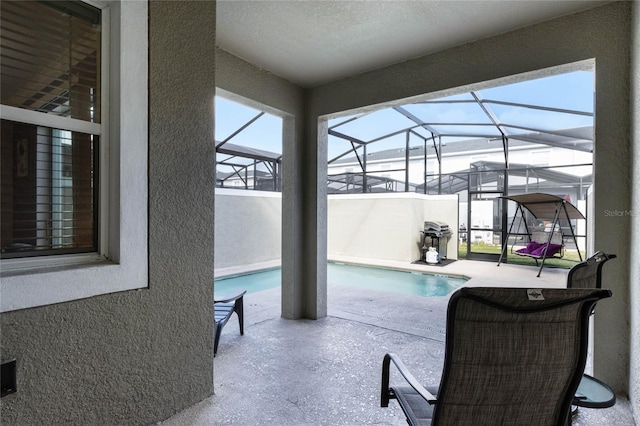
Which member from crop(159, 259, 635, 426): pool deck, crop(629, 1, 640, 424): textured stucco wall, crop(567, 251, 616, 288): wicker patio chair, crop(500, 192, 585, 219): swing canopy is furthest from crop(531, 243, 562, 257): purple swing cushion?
crop(567, 251, 616, 288): wicker patio chair

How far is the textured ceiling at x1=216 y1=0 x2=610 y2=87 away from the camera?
8.05 feet

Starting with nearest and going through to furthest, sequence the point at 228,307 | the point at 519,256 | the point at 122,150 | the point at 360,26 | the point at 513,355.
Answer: the point at 513,355
the point at 122,150
the point at 360,26
the point at 228,307
the point at 519,256

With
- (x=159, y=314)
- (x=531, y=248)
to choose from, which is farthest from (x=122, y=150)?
(x=531, y=248)

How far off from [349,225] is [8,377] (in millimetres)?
9928

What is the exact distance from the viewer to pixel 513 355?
1.15 m

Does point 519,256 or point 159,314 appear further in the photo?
point 519,256

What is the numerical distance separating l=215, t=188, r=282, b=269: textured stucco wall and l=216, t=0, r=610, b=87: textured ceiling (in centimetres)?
578

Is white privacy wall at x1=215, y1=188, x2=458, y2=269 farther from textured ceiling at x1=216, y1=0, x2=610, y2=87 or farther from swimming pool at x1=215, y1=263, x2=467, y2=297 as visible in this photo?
textured ceiling at x1=216, y1=0, x2=610, y2=87

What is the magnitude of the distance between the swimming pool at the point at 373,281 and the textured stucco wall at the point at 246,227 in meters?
0.74

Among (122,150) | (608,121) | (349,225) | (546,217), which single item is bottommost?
(349,225)

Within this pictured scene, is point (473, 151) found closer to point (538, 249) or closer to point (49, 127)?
point (538, 249)

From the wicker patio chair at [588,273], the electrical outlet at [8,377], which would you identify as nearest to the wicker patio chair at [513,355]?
the wicker patio chair at [588,273]

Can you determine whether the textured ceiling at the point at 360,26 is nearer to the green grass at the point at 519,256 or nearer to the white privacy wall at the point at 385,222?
the white privacy wall at the point at 385,222

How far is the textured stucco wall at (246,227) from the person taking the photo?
8.48 metres
